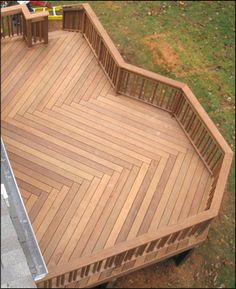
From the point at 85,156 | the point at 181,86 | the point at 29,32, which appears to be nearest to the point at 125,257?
the point at 85,156

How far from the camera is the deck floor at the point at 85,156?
6164 mm

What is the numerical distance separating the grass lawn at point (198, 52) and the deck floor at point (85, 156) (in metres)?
1.60

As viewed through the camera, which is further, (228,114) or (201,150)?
(228,114)

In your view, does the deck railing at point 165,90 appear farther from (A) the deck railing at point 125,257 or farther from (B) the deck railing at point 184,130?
(A) the deck railing at point 125,257

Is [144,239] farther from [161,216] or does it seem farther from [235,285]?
[235,285]

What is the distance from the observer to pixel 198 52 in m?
10.5

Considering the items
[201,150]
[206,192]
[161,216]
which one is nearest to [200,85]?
[201,150]

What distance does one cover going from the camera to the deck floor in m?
6.16

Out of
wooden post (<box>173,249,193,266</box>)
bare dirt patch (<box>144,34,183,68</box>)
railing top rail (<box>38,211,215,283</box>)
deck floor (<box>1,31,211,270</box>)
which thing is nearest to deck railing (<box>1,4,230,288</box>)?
railing top rail (<box>38,211,215,283</box>)

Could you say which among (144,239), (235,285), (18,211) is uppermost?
(18,211)

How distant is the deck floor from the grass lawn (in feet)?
5.24

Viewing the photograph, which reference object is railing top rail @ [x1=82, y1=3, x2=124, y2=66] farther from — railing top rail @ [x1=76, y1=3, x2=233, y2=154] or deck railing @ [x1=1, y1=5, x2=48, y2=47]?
deck railing @ [x1=1, y1=5, x2=48, y2=47]

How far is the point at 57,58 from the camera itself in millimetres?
8062

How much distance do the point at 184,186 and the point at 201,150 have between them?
0.80 meters
